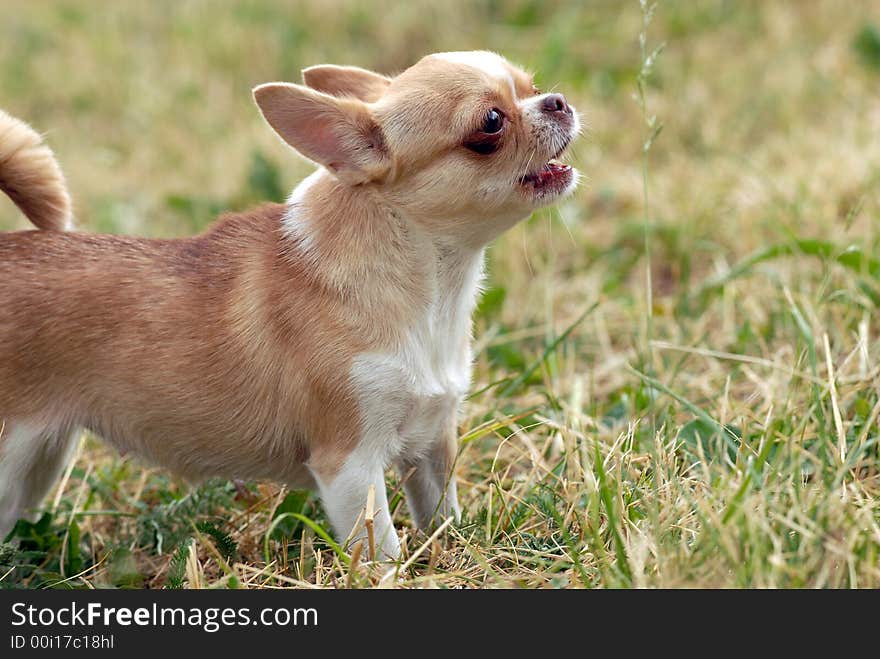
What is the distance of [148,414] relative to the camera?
126 inches

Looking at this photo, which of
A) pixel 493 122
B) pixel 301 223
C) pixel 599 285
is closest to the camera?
pixel 493 122

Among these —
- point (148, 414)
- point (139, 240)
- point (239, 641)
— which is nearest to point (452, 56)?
point (139, 240)

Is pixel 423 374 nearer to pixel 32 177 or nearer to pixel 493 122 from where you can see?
pixel 493 122

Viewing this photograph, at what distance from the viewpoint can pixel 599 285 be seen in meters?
5.13

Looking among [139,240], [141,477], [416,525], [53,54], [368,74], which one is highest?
[53,54]

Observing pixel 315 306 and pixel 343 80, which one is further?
pixel 343 80

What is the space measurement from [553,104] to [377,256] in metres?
0.62

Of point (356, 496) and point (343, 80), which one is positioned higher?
point (343, 80)

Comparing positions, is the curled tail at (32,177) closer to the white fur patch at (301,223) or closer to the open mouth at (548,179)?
the white fur patch at (301,223)

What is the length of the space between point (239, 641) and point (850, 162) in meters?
3.80

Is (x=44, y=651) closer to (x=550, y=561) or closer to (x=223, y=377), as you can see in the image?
(x=223, y=377)

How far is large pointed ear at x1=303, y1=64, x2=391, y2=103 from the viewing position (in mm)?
3436

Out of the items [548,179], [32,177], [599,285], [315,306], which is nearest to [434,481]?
[315,306]

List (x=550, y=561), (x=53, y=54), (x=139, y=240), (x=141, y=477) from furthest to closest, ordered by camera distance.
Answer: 1. (x=53, y=54)
2. (x=141, y=477)
3. (x=139, y=240)
4. (x=550, y=561)
